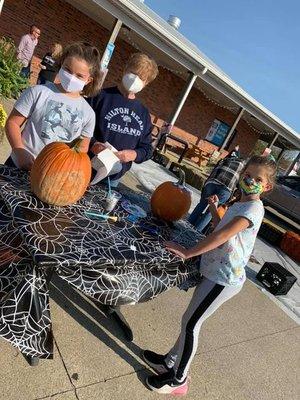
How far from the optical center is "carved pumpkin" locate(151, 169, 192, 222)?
2.70 metres

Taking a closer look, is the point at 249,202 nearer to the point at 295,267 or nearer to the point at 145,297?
the point at 145,297

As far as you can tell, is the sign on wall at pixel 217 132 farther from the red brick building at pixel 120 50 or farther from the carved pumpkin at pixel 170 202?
the carved pumpkin at pixel 170 202

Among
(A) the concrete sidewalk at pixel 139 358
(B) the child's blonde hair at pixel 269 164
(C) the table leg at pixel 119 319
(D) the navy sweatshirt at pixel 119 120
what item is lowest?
(A) the concrete sidewalk at pixel 139 358

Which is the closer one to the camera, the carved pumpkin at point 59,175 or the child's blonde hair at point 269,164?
the carved pumpkin at point 59,175

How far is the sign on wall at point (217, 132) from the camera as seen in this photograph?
63.9ft

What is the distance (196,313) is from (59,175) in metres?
1.26

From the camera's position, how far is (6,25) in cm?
1315

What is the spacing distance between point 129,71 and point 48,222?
1446 mm

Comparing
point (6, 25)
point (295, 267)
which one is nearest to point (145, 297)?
point (295, 267)

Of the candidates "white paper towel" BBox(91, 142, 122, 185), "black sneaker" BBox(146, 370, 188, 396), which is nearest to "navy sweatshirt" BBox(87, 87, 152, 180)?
"white paper towel" BBox(91, 142, 122, 185)

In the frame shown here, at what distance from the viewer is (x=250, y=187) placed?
2.36 meters

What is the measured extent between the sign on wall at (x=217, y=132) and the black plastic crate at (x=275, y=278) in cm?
1468

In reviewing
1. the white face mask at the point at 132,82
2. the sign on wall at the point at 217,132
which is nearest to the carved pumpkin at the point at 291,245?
the white face mask at the point at 132,82

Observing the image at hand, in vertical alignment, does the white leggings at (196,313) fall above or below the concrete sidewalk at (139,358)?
above
